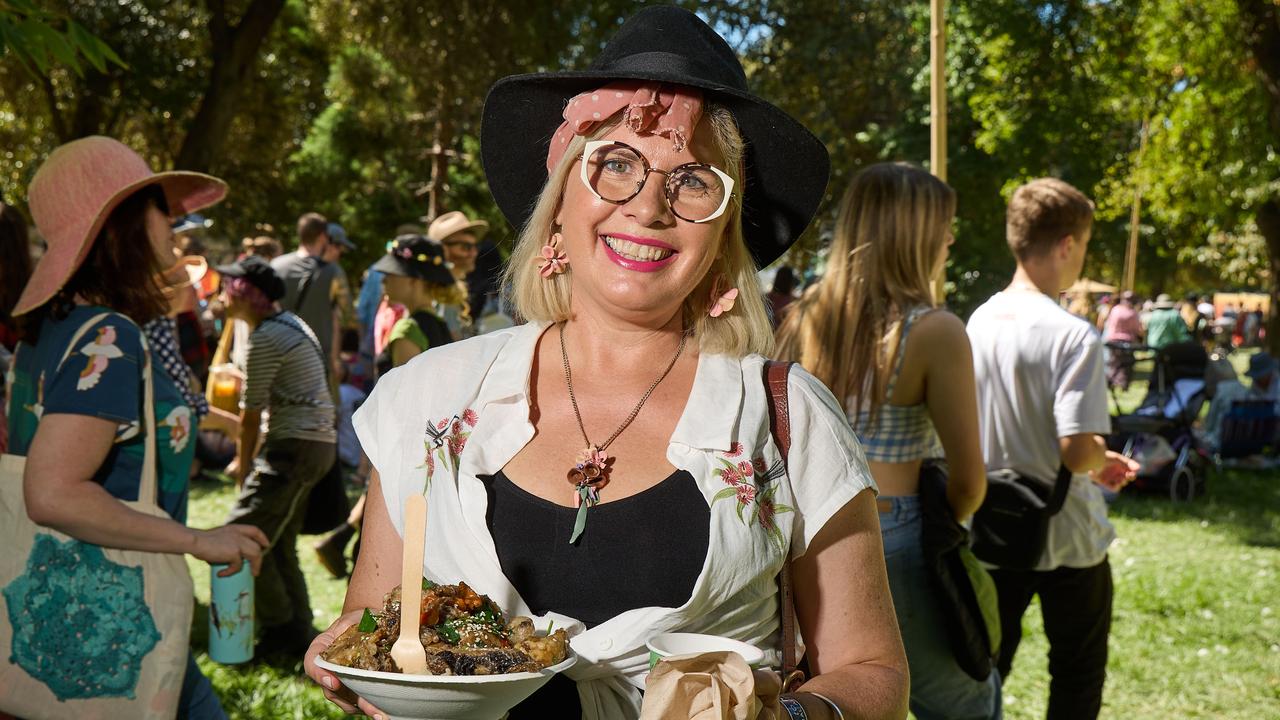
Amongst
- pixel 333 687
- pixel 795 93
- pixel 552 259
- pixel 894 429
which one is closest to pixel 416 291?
pixel 894 429

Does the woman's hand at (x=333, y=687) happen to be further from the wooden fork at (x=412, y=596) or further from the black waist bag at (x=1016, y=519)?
the black waist bag at (x=1016, y=519)

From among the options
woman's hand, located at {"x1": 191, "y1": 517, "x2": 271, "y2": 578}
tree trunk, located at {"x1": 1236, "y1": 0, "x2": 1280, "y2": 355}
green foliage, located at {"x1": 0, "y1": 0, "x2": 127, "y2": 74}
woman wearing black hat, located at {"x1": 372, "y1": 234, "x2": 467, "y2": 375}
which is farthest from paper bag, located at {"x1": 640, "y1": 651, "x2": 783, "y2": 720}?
tree trunk, located at {"x1": 1236, "y1": 0, "x2": 1280, "y2": 355}

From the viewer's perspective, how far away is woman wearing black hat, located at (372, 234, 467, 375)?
5.99m

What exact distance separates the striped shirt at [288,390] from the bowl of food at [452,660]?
4.36 meters

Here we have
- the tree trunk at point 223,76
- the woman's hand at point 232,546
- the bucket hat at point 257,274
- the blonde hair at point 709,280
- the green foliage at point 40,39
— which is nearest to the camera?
the blonde hair at point 709,280

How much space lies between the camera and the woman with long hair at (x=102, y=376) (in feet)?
8.44

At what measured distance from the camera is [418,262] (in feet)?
20.5

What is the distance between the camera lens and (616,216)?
201 cm

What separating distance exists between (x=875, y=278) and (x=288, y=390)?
136 inches

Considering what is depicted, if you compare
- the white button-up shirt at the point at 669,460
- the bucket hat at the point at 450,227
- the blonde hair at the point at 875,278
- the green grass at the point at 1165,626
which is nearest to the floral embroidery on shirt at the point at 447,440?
the white button-up shirt at the point at 669,460

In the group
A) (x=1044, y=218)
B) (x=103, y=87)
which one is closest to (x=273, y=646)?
(x=1044, y=218)

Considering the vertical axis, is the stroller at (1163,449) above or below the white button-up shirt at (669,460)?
below

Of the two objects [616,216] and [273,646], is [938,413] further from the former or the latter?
[273,646]

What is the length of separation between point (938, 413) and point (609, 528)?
1840 mm
